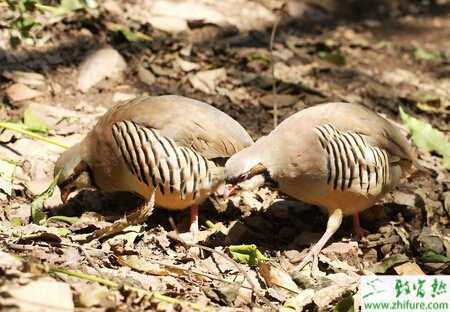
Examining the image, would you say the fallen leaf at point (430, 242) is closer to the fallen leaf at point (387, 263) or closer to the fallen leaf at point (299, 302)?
the fallen leaf at point (387, 263)

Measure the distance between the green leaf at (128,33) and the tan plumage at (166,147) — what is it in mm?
2045

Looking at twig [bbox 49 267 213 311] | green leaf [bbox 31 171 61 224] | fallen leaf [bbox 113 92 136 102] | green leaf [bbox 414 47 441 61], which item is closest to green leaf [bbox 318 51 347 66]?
green leaf [bbox 414 47 441 61]

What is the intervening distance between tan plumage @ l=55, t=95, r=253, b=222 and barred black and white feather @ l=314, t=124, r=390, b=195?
51 cm

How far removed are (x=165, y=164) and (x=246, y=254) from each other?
0.67 meters

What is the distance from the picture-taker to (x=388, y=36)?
8219 millimetres

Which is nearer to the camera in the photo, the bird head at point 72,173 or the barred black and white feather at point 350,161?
the barred black and white feather at point 350,161

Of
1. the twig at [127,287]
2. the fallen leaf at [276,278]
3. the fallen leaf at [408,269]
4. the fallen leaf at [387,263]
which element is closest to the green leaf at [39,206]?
the twig at [127,287]

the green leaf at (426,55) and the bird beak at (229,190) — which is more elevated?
the green leaf at (426,55)

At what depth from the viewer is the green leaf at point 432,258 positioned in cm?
459

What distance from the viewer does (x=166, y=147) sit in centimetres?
448

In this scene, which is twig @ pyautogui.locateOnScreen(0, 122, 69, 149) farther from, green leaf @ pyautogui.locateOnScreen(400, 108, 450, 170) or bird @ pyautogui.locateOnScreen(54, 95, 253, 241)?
green leaf @ pyautogui.locateOnScreen(400, 108, 450, 170)

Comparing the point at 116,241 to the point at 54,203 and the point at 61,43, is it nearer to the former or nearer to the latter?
the point at 54,203

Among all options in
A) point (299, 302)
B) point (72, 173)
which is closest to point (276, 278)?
point (299, 302)

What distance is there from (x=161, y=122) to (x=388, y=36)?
4322mm
